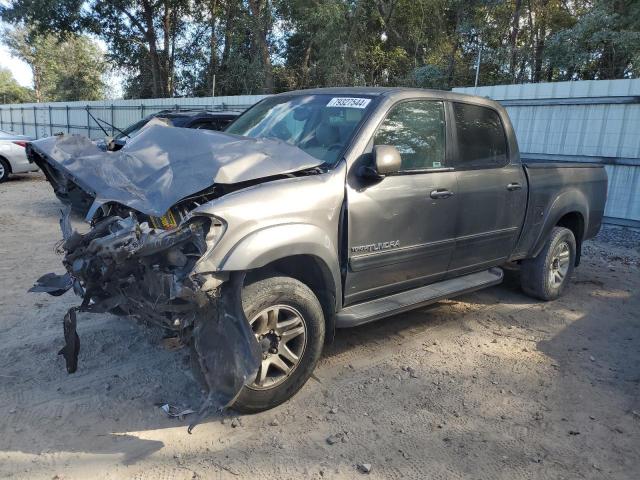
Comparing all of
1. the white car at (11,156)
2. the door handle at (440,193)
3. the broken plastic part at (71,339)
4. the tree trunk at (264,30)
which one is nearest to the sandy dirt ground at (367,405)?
the broken plastic part at (71,339)

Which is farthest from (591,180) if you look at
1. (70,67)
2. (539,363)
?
(70,67)

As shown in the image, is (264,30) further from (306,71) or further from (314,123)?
(314,123)

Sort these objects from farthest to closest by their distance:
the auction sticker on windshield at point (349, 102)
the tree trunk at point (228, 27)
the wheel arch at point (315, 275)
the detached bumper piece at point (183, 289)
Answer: the tree trunk at point (228, 27) < the auction sticker on windshield at point (349, 102) < the wheel arch at point (315, 275) < the detached bumper piece at point (183, 289)

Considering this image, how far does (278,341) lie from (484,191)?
234 cm

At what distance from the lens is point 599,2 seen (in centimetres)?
1493

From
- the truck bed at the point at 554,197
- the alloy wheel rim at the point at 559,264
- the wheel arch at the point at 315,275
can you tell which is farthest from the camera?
the alloy wheel rim at the point at 559,264

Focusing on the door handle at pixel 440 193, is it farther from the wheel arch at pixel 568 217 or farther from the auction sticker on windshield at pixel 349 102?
the wheel arch at pixel 568 217

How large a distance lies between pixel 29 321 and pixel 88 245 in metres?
1.87

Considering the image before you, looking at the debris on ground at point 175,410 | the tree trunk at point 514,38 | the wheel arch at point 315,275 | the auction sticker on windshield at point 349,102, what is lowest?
the debris on ground at point 175,410

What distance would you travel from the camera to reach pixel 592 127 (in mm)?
8758

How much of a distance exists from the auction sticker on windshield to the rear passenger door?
921mm

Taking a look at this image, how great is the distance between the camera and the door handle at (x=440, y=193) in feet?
13.2

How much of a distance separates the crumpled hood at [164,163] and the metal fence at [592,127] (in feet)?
23.1

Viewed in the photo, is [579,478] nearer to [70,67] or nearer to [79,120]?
[79,120]
